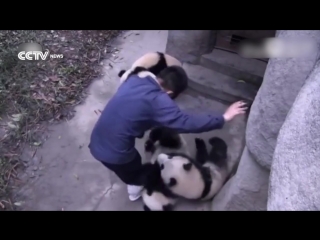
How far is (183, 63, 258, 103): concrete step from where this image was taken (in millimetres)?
3574

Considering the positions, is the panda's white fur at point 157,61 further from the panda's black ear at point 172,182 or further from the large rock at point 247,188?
the large rock at point 247,188

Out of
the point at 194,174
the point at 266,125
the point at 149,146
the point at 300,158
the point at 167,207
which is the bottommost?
the point at 167,207

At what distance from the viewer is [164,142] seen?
333 cm

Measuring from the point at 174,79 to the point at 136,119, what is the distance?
2.62 feet

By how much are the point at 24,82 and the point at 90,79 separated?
650 millimetres

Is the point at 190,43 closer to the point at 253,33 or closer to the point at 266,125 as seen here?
the point at 253,33

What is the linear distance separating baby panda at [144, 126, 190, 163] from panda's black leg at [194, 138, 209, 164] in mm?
96

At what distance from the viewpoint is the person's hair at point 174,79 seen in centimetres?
282

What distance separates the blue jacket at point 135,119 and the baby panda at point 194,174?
360 mm

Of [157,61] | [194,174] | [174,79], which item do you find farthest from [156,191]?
[157,61]

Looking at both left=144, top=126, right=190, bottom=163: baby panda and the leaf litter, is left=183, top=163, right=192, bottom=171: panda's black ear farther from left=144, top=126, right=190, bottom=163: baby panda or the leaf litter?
the leaf litter

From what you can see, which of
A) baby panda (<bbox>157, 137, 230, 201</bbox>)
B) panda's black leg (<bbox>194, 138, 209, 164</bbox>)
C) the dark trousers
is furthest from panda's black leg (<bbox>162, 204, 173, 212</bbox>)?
panda's black leg (<bbox>194, 138, 209, 164</bbox>)
